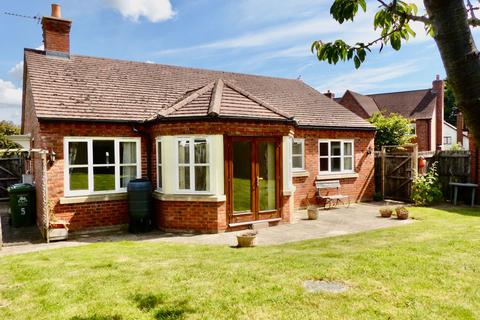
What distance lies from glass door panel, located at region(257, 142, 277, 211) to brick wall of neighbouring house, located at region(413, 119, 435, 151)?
28210 mm

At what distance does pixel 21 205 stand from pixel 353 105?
34.7 meters

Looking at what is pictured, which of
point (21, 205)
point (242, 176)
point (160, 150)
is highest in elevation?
point (160, 150)

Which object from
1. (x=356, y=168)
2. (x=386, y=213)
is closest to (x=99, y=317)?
(x=386, y=213)

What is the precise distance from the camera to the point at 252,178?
10.8 meters

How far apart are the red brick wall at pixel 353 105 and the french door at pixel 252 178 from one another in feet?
95.6

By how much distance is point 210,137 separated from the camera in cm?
1023

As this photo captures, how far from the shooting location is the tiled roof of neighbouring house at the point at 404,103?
118 feet

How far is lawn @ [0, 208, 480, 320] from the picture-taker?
463cm

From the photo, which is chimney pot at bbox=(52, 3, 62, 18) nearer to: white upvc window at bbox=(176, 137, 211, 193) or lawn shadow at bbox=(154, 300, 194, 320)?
white upvc window at bbox=(176, 137, 211, 193)

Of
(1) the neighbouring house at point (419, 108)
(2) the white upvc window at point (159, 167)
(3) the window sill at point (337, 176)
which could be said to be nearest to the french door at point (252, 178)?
(2) the white upvc window at point (159, 167)

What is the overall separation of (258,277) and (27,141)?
12.3m

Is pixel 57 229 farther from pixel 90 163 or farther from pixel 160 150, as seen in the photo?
pixel 160 150

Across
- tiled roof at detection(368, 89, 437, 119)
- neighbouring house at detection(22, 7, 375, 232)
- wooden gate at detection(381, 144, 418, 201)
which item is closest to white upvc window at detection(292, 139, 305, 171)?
neighbouring house at detection(22, 7, 375, 232)

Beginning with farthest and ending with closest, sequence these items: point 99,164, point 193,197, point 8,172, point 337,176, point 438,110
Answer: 1. point 438,110
2. point 8,172
3. point 337,176
4. point 99,164
5. point 193,197
